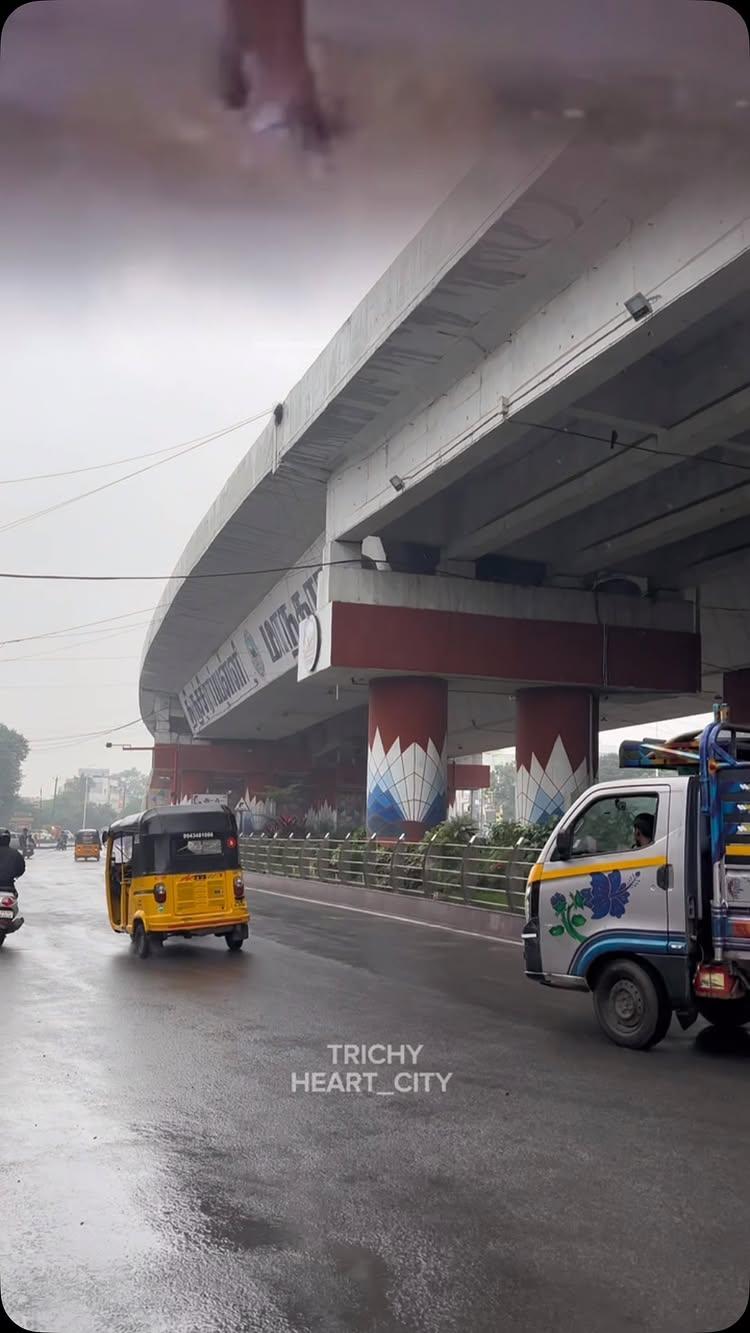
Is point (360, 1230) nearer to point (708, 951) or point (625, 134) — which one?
point (708, 951)

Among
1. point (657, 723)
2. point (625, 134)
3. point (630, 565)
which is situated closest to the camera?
point (625, 134)

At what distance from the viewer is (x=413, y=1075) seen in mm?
7711

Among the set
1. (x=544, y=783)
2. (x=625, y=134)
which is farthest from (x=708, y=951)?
(x=544, y=783)

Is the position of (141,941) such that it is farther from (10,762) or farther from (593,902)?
(10,762)

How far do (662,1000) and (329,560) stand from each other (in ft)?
56.8

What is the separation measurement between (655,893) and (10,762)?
28115 mm

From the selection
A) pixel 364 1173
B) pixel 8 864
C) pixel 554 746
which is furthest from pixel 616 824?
pixel 554 746

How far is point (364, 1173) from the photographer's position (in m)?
5.56

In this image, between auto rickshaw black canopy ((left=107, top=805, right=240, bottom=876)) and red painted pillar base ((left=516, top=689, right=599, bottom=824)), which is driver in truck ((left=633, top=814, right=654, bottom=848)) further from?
red painted pillar base ((left=516, top=689, right=599, bottom=824))

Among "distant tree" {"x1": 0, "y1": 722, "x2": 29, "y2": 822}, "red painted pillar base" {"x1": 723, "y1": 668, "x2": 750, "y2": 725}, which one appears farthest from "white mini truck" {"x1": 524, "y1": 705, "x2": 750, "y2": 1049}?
"red painted pillar base" {"x1": 723, "y1": 668, "x2": 750, "y2": 725}

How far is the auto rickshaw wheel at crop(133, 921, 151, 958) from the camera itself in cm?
1450

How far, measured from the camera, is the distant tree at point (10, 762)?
2887cm

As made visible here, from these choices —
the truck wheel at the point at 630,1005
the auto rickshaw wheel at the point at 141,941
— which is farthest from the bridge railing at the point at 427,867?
the truck wheel at the point at 630,1005

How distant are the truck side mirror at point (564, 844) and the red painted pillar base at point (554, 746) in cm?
1763
